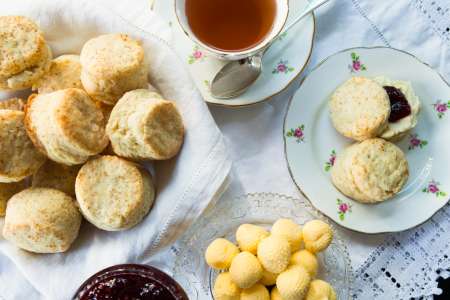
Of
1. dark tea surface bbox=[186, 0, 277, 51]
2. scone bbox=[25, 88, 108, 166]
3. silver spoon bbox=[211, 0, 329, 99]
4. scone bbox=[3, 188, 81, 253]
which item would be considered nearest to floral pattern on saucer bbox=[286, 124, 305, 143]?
silver spoon bbox=[211, 0, 329, 99]

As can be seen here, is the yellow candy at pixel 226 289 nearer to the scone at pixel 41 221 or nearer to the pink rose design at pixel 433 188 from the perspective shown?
the scone at pixel 41 221

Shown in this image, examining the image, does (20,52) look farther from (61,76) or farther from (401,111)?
(401,111)

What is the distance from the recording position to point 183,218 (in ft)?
6.50

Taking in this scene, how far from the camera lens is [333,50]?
238 cm

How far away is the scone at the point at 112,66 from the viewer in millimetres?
1881

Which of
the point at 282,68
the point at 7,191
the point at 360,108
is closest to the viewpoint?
the point at 7,191

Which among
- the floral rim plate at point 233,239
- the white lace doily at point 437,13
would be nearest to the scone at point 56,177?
the floral rim plate at point 233,239

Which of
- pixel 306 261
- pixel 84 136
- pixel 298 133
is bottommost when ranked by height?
pixel 306 261

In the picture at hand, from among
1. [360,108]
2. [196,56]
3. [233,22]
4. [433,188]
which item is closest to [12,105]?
[196,56]

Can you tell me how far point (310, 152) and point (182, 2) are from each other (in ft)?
2.37

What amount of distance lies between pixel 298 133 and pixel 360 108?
25 centimetres

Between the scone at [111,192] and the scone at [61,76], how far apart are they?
0.28 metres

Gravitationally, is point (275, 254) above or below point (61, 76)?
below

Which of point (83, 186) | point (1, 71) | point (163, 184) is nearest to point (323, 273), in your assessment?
point (163, 184)
